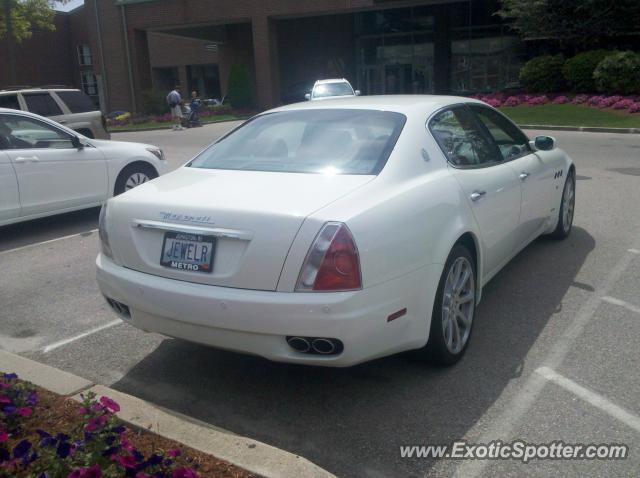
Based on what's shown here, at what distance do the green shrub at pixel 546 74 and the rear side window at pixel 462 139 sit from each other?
79.7ft

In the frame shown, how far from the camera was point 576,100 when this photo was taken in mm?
24547

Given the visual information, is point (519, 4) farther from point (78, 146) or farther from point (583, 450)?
point (583, 450)

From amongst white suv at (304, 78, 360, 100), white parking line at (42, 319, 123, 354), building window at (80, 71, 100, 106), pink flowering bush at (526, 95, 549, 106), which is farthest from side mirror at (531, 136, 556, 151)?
building window at (80, 71, 100, 106)

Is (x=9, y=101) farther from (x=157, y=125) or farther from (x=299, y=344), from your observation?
(x=157, y=125)

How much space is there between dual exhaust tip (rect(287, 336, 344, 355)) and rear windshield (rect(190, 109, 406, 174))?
1.10 m

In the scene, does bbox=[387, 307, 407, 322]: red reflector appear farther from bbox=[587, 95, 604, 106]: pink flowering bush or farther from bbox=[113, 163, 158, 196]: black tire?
bbox=[587, 95, 604, 106]: pink flowering bush

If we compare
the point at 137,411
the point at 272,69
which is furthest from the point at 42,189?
the point at 272,69

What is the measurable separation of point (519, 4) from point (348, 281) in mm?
25987

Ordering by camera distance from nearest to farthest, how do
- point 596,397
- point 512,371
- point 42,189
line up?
point 596,397 < point 512,371 < point 42,189

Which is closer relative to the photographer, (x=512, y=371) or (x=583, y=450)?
(x=583, y=450)

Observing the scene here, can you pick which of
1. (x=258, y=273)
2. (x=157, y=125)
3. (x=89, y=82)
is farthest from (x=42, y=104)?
(x=89, y=82)

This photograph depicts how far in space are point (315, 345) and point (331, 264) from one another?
0.43m

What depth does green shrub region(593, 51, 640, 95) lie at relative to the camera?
23547 mm

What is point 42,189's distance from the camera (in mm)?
7824
